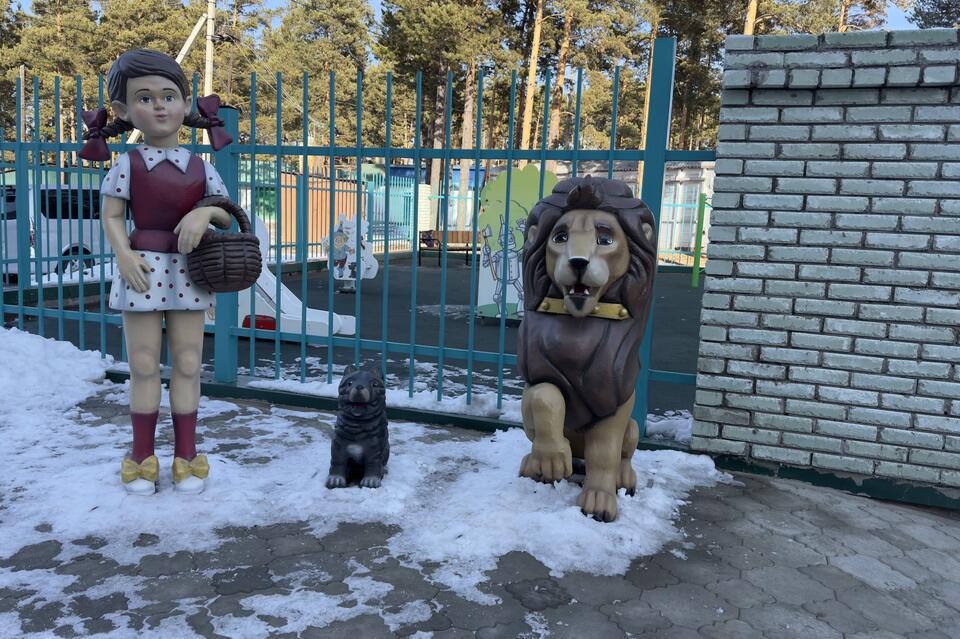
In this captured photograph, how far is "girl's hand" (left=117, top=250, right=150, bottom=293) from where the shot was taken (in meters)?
3.04

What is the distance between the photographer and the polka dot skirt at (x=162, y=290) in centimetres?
310

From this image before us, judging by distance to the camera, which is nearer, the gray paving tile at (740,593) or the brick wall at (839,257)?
the gray paving tile at (740,593)

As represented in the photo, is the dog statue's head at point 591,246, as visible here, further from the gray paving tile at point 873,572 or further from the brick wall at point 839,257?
the gray paving tile at point 873,572

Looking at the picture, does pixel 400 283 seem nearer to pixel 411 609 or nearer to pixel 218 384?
pixel 218 384

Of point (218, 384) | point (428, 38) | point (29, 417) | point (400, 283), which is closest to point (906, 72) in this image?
point (218, 384)

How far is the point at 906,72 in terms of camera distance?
10.7 ft

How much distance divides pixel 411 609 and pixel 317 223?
15802 mm

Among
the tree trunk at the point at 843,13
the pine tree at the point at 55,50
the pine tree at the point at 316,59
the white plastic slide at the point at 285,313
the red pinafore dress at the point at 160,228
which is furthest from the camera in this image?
the pine tree at the point at 316,59

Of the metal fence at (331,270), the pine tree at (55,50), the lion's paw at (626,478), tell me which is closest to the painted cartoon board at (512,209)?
the metal fence at (331,270)

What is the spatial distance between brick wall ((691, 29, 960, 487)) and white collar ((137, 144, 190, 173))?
2.57 metres

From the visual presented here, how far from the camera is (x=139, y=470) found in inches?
124

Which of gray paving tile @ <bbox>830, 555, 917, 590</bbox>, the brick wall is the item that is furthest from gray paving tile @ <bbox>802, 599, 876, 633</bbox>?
the brick wall

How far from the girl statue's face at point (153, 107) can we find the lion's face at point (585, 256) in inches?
68.7

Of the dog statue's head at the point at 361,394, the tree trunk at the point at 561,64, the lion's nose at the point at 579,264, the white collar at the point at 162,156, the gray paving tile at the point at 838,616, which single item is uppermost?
the tree trunk at the point at 561,64
